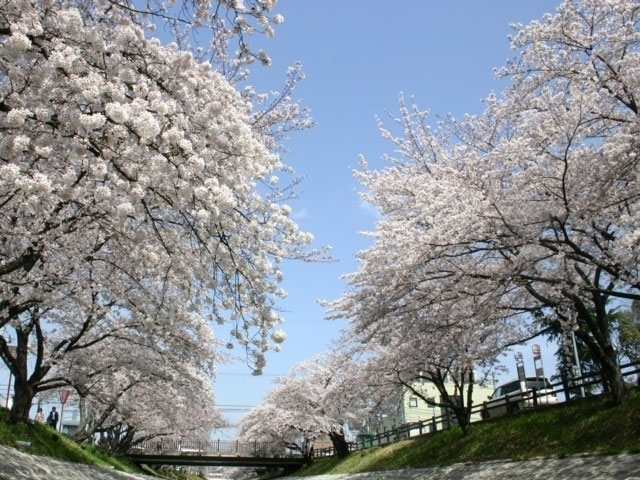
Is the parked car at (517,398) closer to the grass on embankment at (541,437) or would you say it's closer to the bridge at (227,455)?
the grass on embankment at (541,437)

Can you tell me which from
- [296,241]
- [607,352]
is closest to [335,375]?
[607,352]

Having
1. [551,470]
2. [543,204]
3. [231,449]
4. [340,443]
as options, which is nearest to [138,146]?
[543,204]

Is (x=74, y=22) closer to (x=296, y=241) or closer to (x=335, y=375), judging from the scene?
(x=296, y=241)

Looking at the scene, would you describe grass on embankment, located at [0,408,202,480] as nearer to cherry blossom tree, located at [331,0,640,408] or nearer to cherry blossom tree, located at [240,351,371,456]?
cherry blossom tree, located at [331,0,640,408]

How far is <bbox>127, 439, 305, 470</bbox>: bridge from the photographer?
131ft

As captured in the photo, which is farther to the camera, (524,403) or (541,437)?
(524,403)

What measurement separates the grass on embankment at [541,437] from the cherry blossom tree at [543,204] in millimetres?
982

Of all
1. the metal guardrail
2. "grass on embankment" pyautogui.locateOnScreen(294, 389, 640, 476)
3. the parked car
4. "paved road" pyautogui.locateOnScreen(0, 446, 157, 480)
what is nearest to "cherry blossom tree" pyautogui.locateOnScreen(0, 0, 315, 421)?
"paved road" pyautogui.locateOnScreen(0, 446, 157, 480)

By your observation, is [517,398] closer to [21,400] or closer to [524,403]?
[524,403]

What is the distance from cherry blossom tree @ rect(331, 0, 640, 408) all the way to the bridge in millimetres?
30872

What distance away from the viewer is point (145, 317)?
11086 millimetres

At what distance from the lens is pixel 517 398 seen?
77.6 feet

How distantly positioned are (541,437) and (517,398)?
10.6 m

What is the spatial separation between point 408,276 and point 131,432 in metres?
29.5
